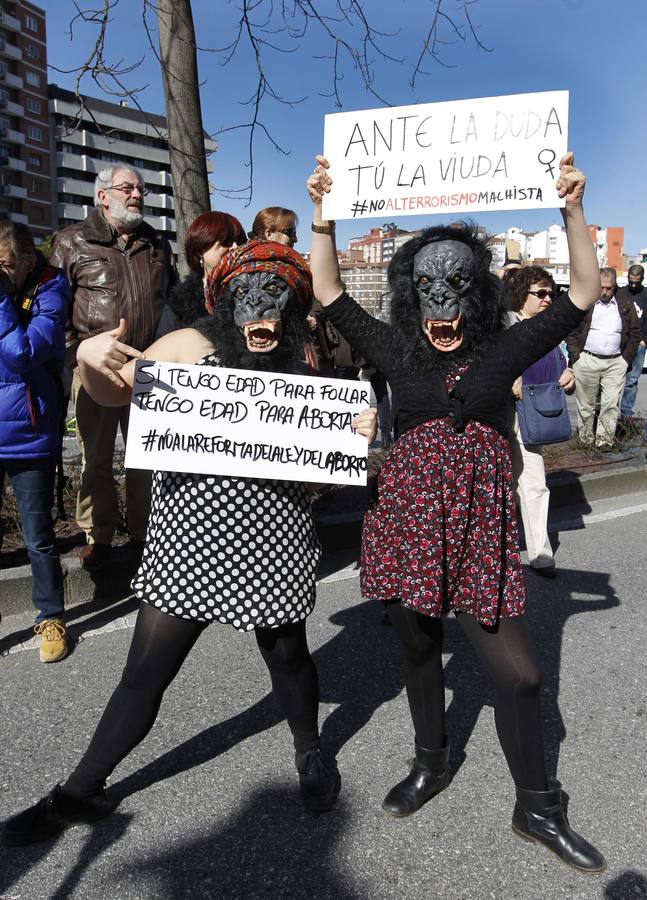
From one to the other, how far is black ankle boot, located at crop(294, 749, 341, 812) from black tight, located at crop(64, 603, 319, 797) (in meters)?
0.33

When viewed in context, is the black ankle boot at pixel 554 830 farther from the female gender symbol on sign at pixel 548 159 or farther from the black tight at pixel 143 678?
the female gender symbol on sign at pixel 548 159

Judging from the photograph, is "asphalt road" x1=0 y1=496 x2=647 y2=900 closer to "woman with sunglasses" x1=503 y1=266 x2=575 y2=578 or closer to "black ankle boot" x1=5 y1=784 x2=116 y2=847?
"black ankle boot" x1=5 y1=784 x2=116 y2=847

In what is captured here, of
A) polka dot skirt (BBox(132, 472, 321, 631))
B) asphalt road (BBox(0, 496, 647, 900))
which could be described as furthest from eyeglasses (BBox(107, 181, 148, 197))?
polka dot skirt (BBox(132, 472, 321, 631))

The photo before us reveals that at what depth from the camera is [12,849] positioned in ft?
7.76

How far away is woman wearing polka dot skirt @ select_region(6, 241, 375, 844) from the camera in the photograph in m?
2.37

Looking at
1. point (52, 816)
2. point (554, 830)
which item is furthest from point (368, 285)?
point (52, 816)

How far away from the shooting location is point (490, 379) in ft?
7.86

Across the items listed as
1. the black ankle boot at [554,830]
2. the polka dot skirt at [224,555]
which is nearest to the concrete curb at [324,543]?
the polka dot skirt at [224,555]

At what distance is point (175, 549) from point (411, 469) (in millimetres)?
746

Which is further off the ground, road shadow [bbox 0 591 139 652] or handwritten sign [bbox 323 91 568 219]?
handwritten sign [bbox 323 91 568 219]

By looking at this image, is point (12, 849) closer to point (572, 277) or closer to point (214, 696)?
point (214, 696)

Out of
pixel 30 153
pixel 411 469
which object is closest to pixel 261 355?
pixel 411 469

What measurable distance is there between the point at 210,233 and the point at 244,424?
197 cm

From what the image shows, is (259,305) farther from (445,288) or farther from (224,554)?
(224,554)
